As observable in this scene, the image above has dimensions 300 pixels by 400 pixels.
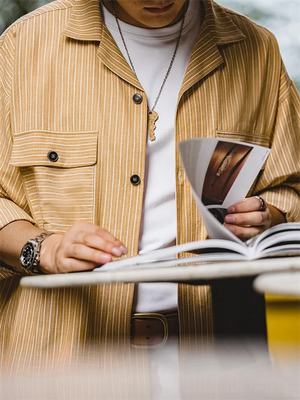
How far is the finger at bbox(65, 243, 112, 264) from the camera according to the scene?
3.26 ft

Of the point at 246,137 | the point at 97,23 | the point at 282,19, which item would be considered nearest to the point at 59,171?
the point at 97,23

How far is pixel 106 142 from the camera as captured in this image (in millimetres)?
1397

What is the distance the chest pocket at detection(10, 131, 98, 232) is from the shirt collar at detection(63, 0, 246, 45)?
0.82 feet

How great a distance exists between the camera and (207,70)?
147 cm

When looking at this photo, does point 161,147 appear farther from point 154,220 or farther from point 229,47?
point 229,47

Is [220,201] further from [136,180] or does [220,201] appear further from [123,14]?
[123,14]

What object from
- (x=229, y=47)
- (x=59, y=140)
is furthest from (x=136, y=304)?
(x=229, y=47)

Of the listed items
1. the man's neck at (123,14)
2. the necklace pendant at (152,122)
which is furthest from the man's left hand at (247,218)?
the man's neck at (123,14)

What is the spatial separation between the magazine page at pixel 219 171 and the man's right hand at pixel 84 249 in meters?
0.16

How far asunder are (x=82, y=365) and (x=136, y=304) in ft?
2.04

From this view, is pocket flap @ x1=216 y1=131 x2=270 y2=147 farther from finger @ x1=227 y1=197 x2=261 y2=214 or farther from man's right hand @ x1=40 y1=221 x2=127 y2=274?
man's right hand @ x1=40 y1=221 x2=127 y2=274

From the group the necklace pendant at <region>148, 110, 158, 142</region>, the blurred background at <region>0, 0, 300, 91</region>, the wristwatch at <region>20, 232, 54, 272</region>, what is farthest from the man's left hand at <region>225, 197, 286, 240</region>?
the blurred background at <region>0, 0, 300, 91</region>

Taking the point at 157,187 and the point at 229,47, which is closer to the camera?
the point at 157,187

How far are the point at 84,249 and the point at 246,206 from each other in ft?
1.31
